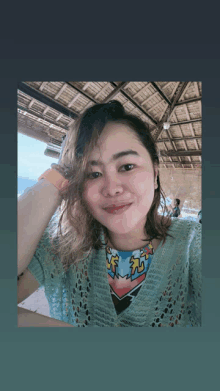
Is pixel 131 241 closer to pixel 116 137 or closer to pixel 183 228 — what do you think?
pixel 183 228

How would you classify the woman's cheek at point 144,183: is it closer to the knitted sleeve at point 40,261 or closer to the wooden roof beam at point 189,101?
the wooden roof beam at point 189,101

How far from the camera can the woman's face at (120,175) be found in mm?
1655

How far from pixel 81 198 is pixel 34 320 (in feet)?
2.37

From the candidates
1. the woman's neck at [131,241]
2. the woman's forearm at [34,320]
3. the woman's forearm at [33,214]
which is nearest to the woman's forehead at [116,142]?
the woman's forearm at [33,214]

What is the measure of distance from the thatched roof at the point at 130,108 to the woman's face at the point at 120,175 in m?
0.11

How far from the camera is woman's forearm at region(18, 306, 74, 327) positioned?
1.75 meters

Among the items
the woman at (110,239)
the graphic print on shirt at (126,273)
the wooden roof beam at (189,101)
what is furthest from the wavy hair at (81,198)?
the wooden roof beam at (189,101)

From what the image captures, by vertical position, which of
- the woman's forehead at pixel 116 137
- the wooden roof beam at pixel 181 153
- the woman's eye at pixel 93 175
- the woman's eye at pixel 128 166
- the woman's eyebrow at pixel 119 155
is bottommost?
the woman's eye at pixel 93 175

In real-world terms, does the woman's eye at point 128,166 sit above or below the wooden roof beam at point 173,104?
below

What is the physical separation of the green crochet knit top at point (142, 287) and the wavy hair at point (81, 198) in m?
0.05

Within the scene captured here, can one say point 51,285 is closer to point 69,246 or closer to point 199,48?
point 69,246
